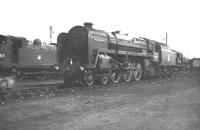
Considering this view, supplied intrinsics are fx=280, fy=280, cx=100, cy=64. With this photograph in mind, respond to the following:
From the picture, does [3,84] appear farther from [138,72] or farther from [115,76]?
[138,72]

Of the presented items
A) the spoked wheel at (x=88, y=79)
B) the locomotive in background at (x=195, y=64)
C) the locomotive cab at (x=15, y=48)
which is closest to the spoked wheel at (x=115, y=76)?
the spoked wheel at (x=88, y=79)

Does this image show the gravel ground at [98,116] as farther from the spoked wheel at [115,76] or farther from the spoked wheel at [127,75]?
the spoked wheel at [127,75]

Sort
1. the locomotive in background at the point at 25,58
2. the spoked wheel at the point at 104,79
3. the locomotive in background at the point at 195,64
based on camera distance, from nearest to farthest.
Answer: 1. the locomotive in background at the point at 25,58
2. the spoked wheel at the point at 104,79
3. the locomotive in background at the point at 195,64

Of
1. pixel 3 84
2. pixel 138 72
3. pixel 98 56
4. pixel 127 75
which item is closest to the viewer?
pixel 3 84

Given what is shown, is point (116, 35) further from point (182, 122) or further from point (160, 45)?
point (182, 122)

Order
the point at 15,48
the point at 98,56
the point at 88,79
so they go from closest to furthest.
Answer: the point at 88,79 < the point at 98,56 < the point at 15,48

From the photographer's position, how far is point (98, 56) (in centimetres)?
1507

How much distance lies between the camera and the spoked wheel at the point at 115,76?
55.2 ft

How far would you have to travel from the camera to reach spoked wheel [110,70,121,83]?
55.2 feet

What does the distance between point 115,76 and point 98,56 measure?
3035 millimetres

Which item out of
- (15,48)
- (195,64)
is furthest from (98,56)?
(195,64)

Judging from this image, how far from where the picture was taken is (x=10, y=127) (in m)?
5.70

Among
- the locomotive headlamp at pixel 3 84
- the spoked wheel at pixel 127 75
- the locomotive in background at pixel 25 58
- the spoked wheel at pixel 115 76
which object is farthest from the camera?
the spoked wheel at pixel 127 75

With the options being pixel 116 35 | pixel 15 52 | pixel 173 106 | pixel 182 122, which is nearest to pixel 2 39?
pixel 15 52
